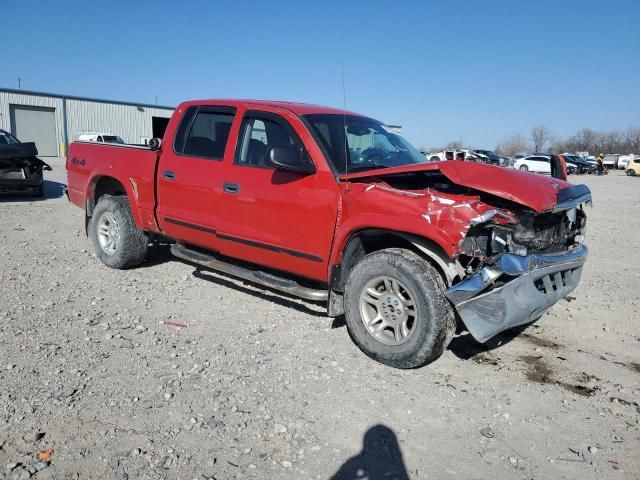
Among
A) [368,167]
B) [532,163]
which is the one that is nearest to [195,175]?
[368,167]

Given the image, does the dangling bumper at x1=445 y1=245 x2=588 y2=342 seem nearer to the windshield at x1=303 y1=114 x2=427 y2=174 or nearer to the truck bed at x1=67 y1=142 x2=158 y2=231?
the windshield at x1=303 y1=114 x2=427 y2=174

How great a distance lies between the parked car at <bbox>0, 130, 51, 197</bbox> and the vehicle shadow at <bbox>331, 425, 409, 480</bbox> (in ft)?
38.0

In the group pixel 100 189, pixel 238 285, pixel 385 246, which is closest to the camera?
pixel 385 246

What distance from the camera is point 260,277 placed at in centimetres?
471

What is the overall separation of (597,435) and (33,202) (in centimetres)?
1246

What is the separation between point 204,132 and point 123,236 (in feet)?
5.54

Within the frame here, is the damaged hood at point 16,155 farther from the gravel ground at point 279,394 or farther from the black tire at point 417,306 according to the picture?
the black tire at point 417,306

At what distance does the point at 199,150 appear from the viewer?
520 cm

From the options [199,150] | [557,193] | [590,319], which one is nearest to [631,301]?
[590,319]

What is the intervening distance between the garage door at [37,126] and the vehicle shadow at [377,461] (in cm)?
4313

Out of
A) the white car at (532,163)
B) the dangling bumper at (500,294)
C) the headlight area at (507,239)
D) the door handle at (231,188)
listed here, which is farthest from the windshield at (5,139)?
the white car at (532,163)

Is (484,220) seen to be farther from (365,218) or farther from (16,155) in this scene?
(16,155)

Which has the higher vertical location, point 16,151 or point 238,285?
point 16,151

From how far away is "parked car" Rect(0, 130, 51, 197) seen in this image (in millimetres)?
11688
